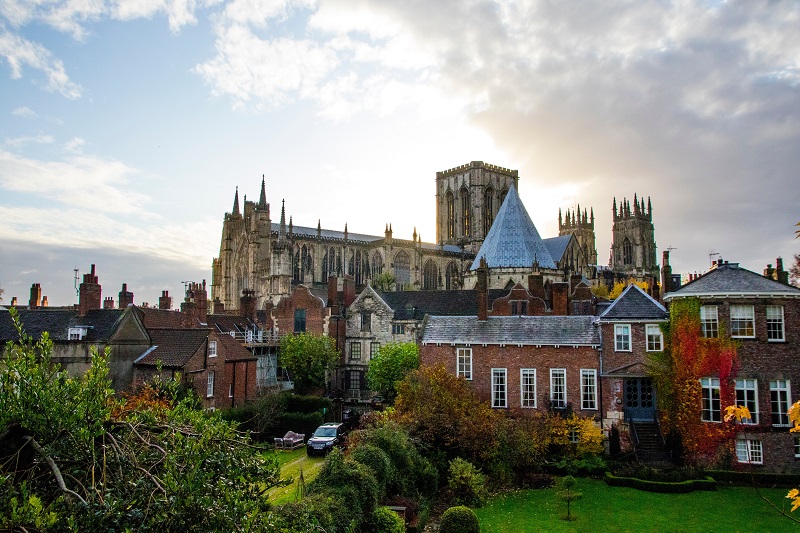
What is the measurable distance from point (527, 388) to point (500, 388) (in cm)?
156

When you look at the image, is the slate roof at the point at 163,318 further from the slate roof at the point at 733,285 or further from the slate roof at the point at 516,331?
the slate roof at the point at 733,285

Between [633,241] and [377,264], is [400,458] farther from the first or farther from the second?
[633,241]

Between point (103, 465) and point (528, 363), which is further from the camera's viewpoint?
point (528, 363)

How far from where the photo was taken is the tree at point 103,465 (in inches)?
252

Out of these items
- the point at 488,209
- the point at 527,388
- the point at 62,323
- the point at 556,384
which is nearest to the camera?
the point at 556,384

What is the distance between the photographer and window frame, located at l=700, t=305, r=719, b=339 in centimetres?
3056

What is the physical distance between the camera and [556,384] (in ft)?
113

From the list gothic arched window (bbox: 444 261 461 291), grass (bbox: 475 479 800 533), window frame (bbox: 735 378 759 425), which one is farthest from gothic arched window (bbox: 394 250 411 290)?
grass (bbox: 475 479 800 533)

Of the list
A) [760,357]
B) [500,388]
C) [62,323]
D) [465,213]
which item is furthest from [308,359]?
[465,213]

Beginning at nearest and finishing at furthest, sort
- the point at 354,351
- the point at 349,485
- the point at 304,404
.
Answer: the point at 349,485 < the point at 304,404 < the point at 354,351

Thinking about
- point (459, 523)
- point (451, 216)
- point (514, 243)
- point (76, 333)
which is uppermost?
point (451, 216)

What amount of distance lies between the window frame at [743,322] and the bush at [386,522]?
2069 cm

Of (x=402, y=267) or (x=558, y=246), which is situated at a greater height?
(x=558, y=246)

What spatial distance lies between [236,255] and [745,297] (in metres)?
76.3
